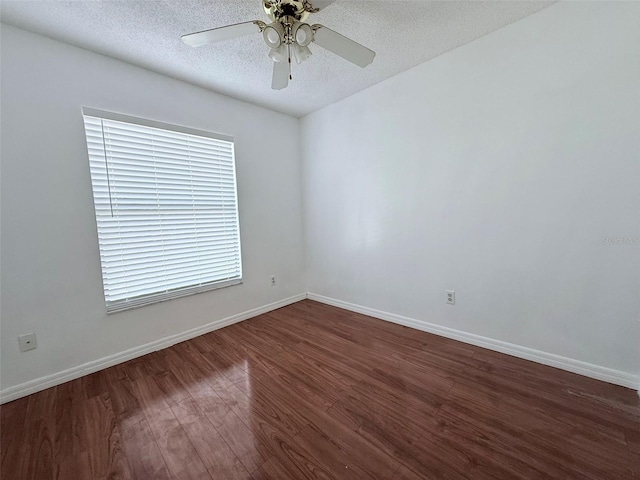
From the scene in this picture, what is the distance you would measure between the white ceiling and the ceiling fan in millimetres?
359

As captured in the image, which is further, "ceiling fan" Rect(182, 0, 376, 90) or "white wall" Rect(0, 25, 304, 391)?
"white wall" Rect(0, 25, 304, 391)

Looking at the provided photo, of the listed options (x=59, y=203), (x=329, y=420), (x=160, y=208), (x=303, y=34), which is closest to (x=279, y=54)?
(x=303, y=34)

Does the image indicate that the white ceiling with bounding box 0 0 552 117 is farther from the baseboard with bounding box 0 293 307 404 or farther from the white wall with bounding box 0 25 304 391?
the baseboard with bounding box 0 293 307 404

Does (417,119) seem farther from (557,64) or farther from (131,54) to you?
(131,54)

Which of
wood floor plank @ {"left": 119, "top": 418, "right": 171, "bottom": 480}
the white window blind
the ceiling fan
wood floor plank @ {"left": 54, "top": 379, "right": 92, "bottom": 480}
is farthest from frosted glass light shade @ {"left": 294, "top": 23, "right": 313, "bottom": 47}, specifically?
wood floor plank @ {"left": 54, "top": 379, "right": 92, "bottom": 480}

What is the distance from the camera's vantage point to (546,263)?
71.4 inches

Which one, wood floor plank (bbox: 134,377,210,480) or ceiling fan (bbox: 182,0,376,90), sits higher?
ceiling fan (bbox: 182,0,376,90)

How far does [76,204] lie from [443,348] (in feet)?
10.2

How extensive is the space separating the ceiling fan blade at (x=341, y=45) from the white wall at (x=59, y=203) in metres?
1.64

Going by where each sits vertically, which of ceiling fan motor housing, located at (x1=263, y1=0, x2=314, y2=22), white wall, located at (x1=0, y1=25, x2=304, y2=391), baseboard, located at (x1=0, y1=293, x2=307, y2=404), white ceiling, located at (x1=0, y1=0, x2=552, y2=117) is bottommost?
baseboard, located at (x1=0, y1=293, x2=307, y2=404)

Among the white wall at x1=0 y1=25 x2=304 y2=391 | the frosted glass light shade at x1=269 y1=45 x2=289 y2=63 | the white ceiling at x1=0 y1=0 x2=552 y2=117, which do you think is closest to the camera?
the frosted glass light shade at x1=269 y1=45 x2=289 y2=63

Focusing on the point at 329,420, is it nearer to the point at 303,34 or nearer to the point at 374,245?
the point at 374,245

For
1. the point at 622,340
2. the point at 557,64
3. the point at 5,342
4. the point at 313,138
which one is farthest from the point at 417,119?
the point at 5,342

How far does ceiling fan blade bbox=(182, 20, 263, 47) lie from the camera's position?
1309 mm
